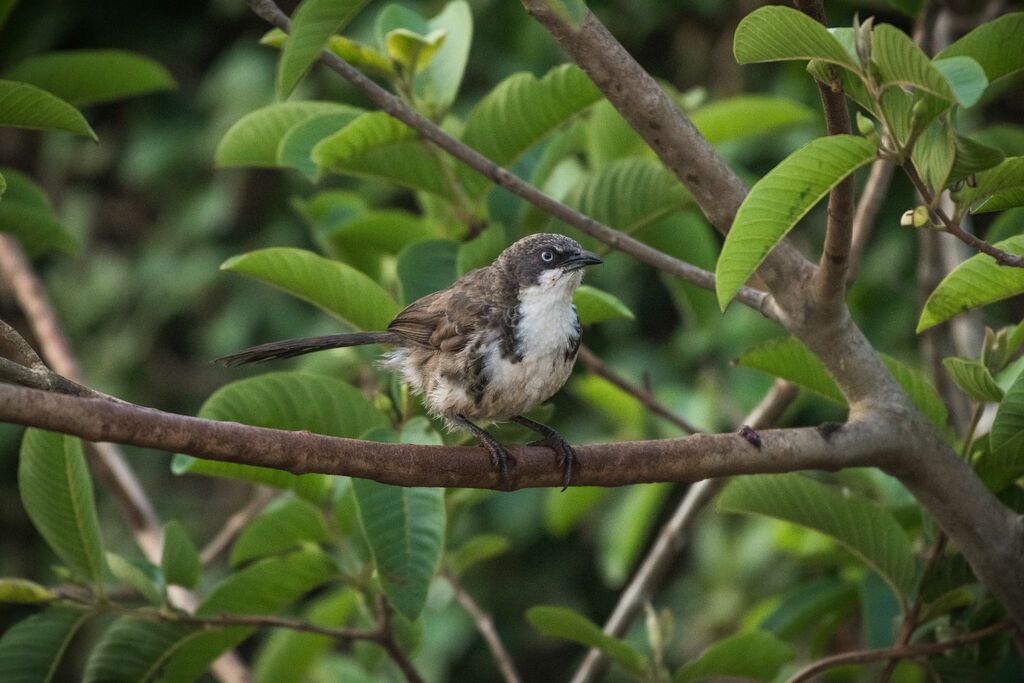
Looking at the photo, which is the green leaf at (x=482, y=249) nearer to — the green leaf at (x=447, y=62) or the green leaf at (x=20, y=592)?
the green leaf at (x=447, y=62)

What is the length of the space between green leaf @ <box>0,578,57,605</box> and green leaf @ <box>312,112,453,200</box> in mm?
1184

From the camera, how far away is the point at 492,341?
3121mm

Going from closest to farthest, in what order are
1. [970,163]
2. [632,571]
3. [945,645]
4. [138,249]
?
[970,163]
[945,645]
[632,571]
[138,249]

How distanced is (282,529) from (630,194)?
4.21 feet

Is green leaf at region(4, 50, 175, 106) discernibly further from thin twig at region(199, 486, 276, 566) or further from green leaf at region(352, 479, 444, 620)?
green leaf at region(352, 479, 444, 620)

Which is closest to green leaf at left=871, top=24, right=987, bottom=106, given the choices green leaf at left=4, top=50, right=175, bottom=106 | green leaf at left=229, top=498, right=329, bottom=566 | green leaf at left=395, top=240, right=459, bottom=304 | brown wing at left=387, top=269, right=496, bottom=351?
green leaf at left=395, top=240, right=459, bottom=304

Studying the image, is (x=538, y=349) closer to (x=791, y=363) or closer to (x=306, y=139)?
(x=791, y=363)

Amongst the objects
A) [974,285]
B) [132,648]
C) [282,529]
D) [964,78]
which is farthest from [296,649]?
[964,78]

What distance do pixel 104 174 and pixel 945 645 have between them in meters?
6.31

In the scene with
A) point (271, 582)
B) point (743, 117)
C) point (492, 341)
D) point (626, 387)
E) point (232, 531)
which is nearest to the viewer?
point (271, 582)

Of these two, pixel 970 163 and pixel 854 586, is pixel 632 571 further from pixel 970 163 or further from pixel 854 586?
pixel 970 163

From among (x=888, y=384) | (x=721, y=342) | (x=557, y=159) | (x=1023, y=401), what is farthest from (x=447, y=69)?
(x=721, y=342)

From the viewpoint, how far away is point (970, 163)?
78.6 inches

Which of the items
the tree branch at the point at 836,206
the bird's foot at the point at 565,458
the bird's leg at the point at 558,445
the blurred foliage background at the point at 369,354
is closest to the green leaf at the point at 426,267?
the bird's leg at the point at 558,445
